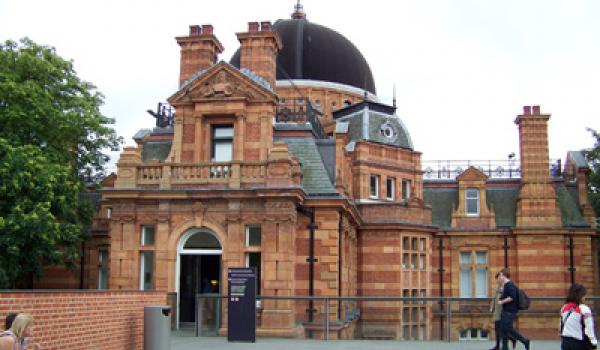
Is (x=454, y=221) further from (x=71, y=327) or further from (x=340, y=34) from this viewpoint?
(x=71, y=327)

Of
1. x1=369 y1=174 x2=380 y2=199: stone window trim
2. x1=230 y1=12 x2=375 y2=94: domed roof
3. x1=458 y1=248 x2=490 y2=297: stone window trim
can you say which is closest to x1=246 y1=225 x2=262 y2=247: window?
x1=369 y1=174 x2=380 y2=199: stone window trim

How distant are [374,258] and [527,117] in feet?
37.9

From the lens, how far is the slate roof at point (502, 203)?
3891 centimetres

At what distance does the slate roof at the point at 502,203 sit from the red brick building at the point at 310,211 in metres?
0.07

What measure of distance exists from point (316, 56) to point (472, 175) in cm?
1211

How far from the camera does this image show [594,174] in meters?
41.6

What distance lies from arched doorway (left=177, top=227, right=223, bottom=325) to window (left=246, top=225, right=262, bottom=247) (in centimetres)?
96

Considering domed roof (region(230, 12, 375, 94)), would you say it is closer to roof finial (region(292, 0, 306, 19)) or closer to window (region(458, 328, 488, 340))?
roof finial (region(292, 0, 306, 19))

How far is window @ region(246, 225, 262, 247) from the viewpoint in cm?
2392

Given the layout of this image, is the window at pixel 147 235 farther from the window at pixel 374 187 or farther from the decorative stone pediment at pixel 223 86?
the window at pixel 374 187

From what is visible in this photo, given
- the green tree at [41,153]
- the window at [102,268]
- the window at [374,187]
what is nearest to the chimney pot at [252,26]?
the green tree at [41,153]

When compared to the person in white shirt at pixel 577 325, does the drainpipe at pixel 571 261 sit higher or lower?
higher

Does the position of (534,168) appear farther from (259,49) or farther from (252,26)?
(252,26)

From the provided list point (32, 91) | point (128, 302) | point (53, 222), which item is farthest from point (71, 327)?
point (32, 91)
